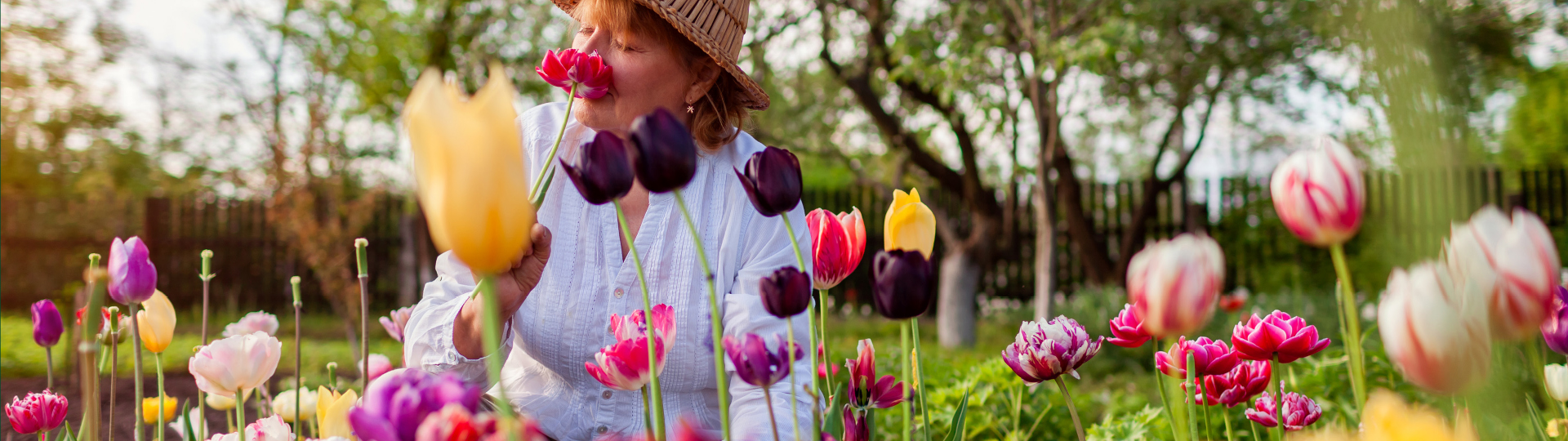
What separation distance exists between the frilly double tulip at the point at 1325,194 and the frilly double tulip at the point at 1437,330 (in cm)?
5

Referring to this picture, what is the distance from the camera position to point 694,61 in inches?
57.9

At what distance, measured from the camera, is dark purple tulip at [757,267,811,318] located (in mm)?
565

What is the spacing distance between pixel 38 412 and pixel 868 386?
37.8 inches

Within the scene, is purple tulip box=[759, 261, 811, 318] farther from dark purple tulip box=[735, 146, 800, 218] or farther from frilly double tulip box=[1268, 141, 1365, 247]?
frilly double tulip box=[1268, 141, 1365, 247]

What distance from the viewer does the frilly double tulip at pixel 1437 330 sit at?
382 millimetres

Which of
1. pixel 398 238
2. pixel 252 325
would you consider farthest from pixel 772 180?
pixel 398 238

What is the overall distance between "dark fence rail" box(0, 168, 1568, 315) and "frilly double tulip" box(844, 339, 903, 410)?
6417 mm

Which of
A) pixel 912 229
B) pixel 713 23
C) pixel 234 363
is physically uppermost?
pixel 713 23

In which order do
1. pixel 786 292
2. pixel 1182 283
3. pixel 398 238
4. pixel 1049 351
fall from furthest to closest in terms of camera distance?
1. pixel 398 238
2. pixel 1049 351
3. pixel 786 292
4. pixel 1182 283

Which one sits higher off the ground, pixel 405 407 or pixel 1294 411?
pixel 405 407

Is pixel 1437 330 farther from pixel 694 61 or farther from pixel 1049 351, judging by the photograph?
pixel 694 61

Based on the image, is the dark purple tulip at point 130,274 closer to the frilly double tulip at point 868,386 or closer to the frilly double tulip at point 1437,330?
the frilly double tulip at point 868,386

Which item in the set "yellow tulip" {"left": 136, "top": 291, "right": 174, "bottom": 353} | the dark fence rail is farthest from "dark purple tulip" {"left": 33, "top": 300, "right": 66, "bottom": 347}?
the dark fence rail

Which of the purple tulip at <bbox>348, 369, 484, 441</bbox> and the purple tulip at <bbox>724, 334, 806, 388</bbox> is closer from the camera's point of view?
the purple tulip at <bbox>348, 369, 484, 441</bbox>
